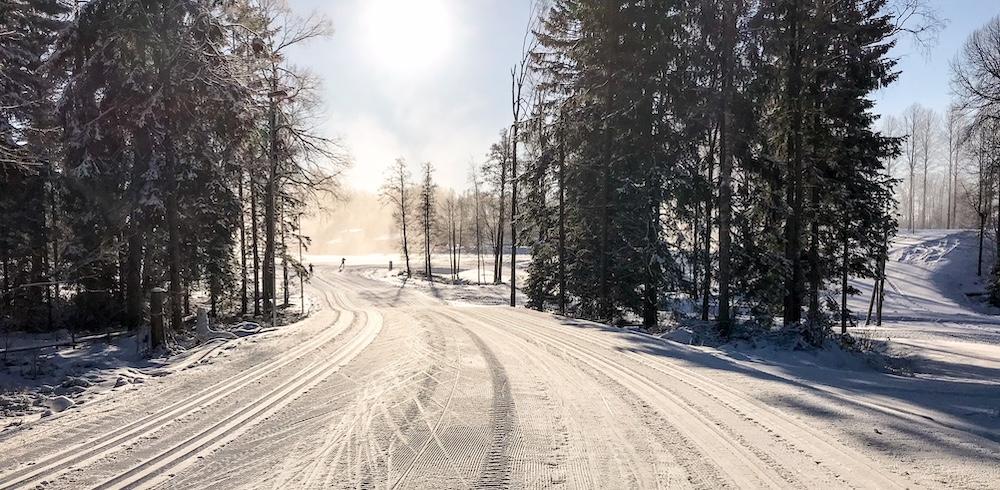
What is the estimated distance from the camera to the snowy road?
383 centimetres

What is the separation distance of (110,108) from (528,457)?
12.3m

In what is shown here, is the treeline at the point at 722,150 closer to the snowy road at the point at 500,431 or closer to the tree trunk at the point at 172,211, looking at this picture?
the snowy road at the point at 500,431

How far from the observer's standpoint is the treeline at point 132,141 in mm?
10656

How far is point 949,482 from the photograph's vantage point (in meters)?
3.66

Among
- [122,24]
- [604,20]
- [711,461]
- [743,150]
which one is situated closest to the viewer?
[711,461]

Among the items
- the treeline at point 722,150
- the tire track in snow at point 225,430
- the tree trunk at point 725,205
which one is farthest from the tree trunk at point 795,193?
the tire track in snow at point 225,430

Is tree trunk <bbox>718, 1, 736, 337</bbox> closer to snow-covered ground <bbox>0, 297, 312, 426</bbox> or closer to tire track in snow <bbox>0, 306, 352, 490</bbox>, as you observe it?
tire track in snow <bbox>0, 306, 352, 490</bbox>

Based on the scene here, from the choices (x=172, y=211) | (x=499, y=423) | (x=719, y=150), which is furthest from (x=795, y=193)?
(x=172, y=211)

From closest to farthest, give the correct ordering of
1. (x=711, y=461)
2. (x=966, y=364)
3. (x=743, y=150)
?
(x=711, y=461) < (x=966, y=364) < (x=743, y=150)

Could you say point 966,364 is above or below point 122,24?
below

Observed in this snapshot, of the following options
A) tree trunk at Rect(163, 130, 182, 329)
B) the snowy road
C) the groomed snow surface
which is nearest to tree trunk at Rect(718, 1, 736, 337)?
the groomed snow surface

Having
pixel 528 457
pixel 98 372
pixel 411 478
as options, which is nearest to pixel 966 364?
pixel 528 457

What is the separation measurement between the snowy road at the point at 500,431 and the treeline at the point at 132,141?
5.01 m

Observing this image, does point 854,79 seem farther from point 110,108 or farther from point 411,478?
point 110,108
